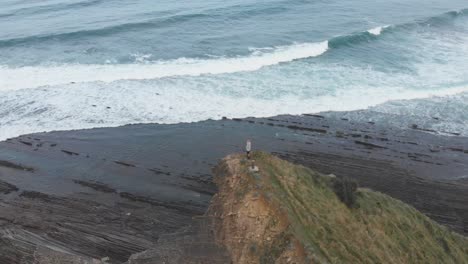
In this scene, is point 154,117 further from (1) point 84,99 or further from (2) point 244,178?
(2) point 244,178

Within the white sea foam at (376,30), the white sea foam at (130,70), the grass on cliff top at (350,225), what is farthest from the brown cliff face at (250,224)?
the white sea foam at (376,30)

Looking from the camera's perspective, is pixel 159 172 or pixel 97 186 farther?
pixel 159 172

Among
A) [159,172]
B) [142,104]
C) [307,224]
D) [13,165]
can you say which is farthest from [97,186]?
[307,224]

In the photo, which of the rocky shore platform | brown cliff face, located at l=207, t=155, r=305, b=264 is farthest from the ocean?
brown cliff face, located at l=207, t=155, r=305, b=264

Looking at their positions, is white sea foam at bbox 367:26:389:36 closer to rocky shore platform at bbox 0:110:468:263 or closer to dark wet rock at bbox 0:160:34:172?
rocky shore platform at bbox 0:110:468:263

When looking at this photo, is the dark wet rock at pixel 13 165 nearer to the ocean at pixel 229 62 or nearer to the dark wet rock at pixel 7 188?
the dark wet rock at pixel 7 188

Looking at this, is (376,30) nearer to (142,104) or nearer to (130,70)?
(130,70)

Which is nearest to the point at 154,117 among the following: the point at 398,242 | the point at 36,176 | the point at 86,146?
the point at 86,146
